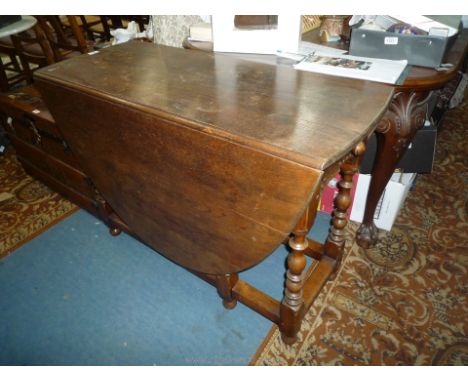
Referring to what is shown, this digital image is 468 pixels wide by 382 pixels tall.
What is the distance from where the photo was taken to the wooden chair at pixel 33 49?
7.66 feet

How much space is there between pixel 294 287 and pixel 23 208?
1532 mm

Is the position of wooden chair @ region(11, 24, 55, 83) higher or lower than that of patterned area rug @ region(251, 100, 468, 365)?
higher


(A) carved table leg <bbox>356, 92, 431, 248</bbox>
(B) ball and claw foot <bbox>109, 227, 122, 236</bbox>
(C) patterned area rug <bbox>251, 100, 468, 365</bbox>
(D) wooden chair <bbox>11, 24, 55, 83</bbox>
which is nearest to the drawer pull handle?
(B) ball and claw foot <bbox>109, 227, 122, 236</bbox>

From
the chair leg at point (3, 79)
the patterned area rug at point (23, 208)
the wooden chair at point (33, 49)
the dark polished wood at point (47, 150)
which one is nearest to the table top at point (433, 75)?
the dark polished wood at point (47, 150)

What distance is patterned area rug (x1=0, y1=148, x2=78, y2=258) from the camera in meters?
1.65

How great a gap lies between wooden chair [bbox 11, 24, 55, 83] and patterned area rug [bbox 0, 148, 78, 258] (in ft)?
2.85

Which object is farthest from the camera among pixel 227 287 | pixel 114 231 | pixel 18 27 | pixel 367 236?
pixel 18 27

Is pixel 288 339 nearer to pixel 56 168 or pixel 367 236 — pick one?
pixel 367 236

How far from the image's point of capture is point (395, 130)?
Answer: 3.70ft

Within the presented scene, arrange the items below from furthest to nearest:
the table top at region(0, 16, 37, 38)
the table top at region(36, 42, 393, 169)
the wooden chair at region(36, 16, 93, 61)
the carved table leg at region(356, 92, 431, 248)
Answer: the wooden chair at region(36, 16, 93, 61) < the table top at region(0, 16, 37, 38) < the carved table leg at region(356, 92, 431, 248) < the table top at region(36, 42, 393, 169)

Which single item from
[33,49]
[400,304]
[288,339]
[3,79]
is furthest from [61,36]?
[400,304]

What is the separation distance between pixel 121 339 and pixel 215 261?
509 mm

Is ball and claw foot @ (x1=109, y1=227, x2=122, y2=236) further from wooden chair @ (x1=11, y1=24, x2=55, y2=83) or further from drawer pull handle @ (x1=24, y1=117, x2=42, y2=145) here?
wooden chair @ (x1=11, y1=24, x2=55, y2=83)

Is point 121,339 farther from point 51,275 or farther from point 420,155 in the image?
point 420,155
